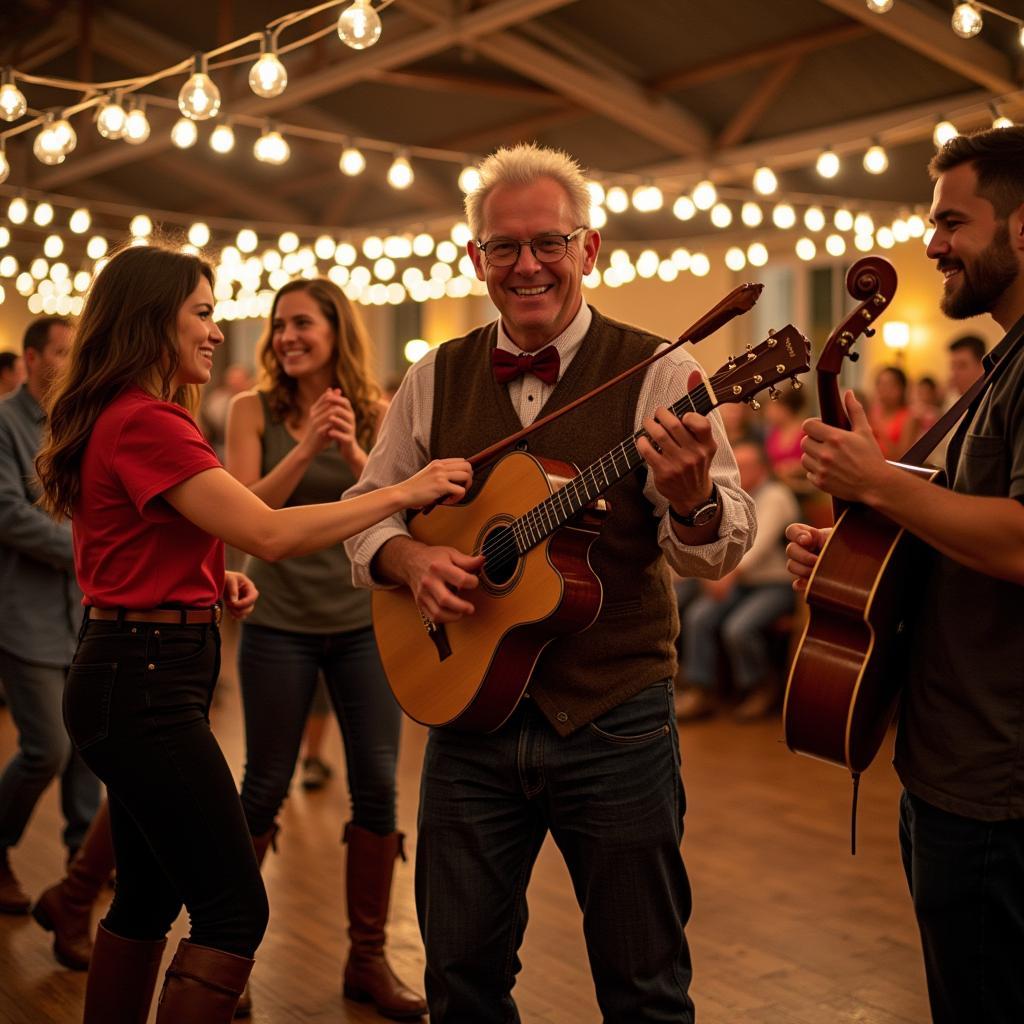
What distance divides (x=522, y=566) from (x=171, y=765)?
71 centimetres

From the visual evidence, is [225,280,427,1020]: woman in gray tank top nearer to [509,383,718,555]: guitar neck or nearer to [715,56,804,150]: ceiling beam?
[509,383,718,555]: guitar neck

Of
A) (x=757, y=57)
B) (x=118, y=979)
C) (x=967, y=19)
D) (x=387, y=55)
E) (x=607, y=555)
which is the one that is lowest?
(x=118, y=979)

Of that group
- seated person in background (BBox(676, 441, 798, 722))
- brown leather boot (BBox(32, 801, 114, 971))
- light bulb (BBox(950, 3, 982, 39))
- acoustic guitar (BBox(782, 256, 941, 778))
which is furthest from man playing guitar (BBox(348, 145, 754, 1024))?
seated person in background (BBox(676, 441, 798, 722))

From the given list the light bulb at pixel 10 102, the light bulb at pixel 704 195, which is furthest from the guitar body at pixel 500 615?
the light bulb at pixel 704 195

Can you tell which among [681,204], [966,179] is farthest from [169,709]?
[681,204]

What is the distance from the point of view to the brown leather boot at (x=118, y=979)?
2.38 metres

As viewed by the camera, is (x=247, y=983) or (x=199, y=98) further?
(x=199, y=98)

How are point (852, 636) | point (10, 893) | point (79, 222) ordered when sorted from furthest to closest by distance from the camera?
point (79, 222) < point (10, 893) < point (852, 636)

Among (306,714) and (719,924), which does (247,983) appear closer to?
(306,714)

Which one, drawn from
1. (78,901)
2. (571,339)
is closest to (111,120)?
(78,901)

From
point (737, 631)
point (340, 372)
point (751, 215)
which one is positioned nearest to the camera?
point (340, 372)

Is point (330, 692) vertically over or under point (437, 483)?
under

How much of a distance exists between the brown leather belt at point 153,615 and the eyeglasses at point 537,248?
0.85m

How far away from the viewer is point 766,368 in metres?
1.92
